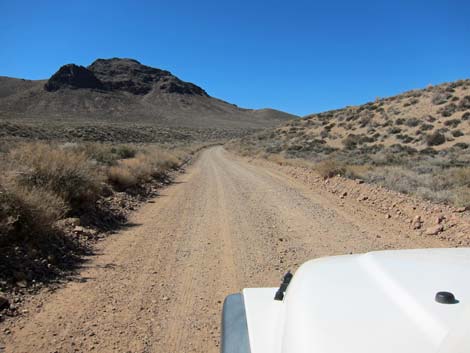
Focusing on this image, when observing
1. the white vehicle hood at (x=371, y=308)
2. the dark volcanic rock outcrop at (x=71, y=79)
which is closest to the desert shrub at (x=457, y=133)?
the white vehicle hood at (x=371, y=308)

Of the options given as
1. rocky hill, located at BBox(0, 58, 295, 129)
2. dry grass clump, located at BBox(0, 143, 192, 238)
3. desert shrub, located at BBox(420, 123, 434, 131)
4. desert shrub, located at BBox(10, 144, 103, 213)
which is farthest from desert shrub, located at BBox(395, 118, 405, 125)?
rocky hill, located at BBox(0, 58, 295, 129)

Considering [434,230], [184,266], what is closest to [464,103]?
[434,230]

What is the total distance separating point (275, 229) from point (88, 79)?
16246cm

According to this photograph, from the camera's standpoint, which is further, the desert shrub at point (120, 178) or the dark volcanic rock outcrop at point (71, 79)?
the dark volcanic rock outcrop at point (71, 79)

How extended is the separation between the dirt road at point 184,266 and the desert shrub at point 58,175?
1432mm

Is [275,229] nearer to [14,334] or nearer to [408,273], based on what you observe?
[14,334]

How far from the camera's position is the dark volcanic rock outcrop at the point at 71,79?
140125 mm

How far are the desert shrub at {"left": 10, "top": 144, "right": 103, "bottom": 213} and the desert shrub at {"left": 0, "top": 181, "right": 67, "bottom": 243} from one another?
1.27m

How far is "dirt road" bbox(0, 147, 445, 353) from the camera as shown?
A: 4094 mm

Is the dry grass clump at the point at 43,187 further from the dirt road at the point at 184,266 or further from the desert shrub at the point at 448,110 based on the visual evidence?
the desert shrub at the point at 448,110

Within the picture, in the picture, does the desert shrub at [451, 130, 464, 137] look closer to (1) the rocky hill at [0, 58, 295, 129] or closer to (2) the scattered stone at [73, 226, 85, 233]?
(2) the scattered stone at [73, 226, 85, 233]

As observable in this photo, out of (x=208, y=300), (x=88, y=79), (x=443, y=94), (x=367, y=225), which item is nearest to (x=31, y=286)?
(x=208, y=300)

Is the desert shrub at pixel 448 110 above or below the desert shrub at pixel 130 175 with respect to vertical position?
above

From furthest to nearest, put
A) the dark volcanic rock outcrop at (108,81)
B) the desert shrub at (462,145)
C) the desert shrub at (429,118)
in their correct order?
the dark volcanic rock outcrop at (108,81) < the desert shrub at (429,118) < the desert shrub at (462,145)
